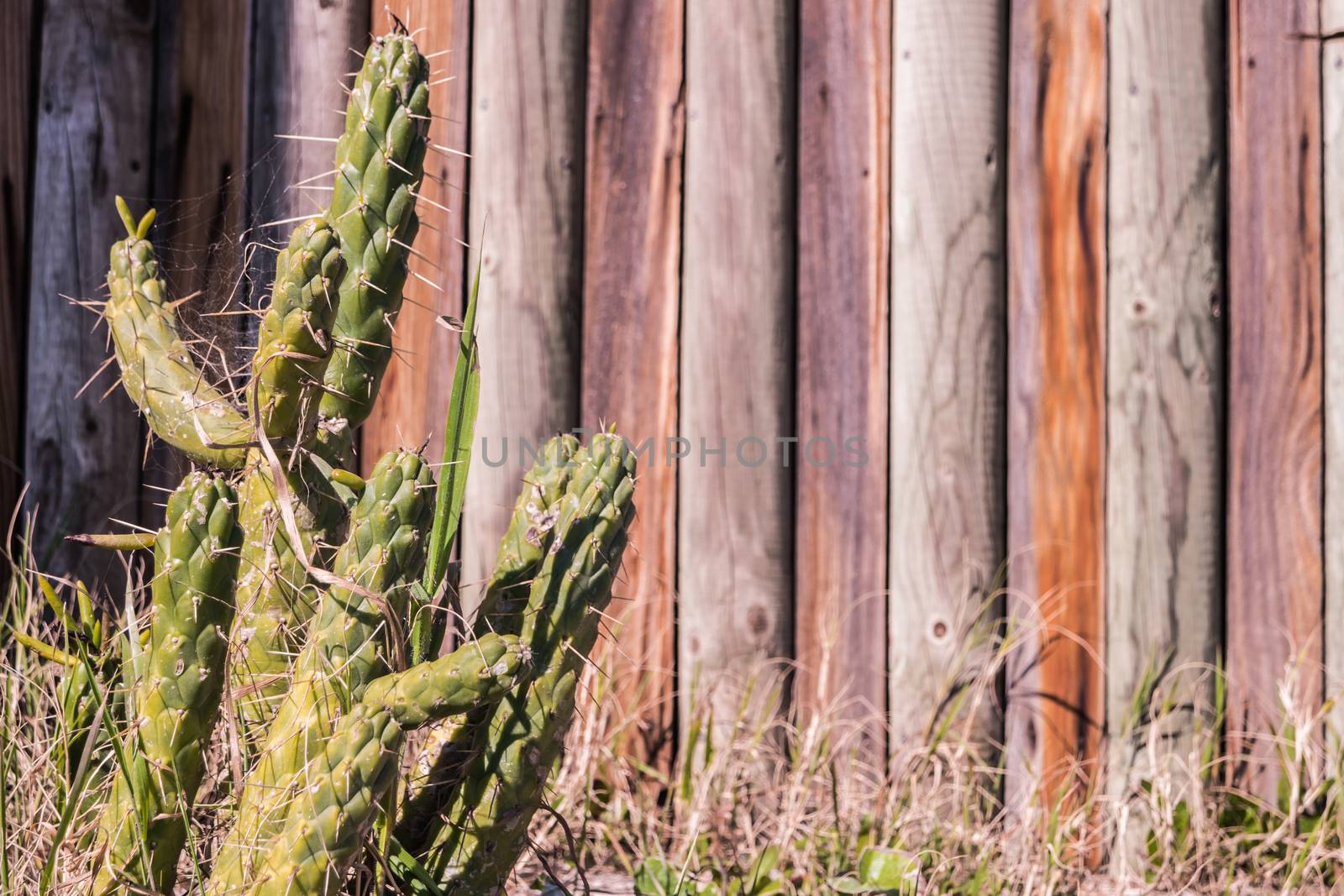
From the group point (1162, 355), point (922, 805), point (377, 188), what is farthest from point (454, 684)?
point (1162, 355)

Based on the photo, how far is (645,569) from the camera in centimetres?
A: 199

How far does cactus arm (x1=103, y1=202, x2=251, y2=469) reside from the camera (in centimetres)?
118

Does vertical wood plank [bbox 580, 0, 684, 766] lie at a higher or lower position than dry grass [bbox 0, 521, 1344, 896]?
higher

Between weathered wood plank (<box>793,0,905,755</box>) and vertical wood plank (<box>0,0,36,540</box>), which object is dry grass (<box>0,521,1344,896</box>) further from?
vertical wood plank (<box>0,0,36,540</box>)

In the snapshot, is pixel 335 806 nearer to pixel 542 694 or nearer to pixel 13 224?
pixel 542 694

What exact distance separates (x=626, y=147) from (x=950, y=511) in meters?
0.90

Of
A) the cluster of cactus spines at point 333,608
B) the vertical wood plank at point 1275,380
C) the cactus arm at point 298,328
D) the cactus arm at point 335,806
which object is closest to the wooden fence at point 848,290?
the vertical wood plank at point 1275,380

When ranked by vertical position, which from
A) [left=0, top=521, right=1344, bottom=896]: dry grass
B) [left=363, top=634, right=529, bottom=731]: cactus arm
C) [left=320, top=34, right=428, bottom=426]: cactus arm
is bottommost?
[left=0, top=521, right=1344, bottom=896]: dry grass

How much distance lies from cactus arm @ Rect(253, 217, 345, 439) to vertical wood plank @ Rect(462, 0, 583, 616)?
2.86 ft

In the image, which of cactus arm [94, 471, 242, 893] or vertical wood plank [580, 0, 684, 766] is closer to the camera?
cactus arm [94, 471, 242, 893]

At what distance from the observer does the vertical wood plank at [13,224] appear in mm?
1954

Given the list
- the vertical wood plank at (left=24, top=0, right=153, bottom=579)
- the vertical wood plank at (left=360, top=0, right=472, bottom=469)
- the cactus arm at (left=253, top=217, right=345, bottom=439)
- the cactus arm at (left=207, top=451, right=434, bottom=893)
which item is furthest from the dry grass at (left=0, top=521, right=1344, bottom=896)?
the cactus arm at (left=253, top=217, right=345, bottom=439)

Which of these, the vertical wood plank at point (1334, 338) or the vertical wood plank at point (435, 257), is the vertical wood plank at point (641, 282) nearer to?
the vertical wood plank at point (435, 257)

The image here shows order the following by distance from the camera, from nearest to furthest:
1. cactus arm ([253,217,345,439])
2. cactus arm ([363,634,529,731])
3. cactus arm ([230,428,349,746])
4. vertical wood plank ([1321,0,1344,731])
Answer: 1. cactus arm ([363,634,529,731])
2. cactus arm ([253,217,345,439])
3. cactus arm ([230,428,349,746])
4. vertical wood plank ([1321,0,1344,731])
